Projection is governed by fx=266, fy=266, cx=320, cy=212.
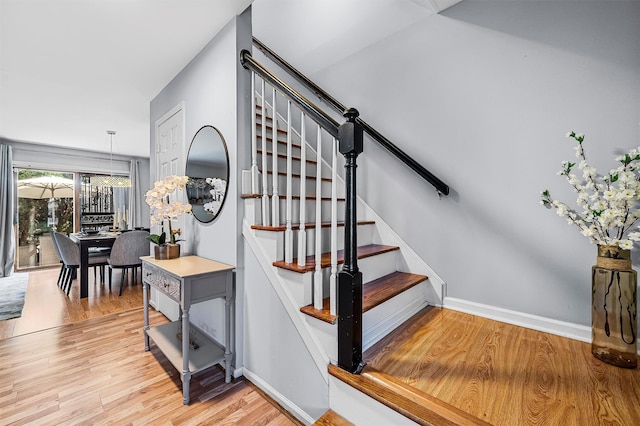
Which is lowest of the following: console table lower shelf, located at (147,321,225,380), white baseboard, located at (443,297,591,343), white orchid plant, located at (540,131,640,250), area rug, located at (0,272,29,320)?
area rug, located at (0,272,29,320)

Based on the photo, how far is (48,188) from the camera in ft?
17.9

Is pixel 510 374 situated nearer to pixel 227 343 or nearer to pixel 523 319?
pixel 523 319

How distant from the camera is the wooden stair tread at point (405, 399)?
2.82 feet

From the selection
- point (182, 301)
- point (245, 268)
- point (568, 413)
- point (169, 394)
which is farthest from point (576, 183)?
point (169, 394)

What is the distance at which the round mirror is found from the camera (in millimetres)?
1926

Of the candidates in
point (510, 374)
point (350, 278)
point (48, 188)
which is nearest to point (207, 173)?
point (350, 278)

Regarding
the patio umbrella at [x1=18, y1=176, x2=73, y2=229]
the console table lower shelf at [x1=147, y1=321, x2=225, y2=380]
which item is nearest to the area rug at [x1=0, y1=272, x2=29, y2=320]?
the patio umbrella at [x1=18, y1=176, x2=73, y2=229]

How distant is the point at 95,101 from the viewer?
318cm

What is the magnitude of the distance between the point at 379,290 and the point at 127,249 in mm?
3632

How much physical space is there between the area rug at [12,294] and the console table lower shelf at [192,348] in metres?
2.23

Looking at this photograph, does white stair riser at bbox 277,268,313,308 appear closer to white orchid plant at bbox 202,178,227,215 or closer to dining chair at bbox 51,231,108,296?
white orchid plant at bbox 202,178,227,215

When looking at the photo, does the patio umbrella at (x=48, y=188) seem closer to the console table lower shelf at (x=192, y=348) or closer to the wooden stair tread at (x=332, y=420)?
the console table lower shelf at (x=192, y=348)

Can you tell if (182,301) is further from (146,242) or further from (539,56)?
(146,242)

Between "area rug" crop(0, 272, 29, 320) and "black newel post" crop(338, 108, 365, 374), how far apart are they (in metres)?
3.86
